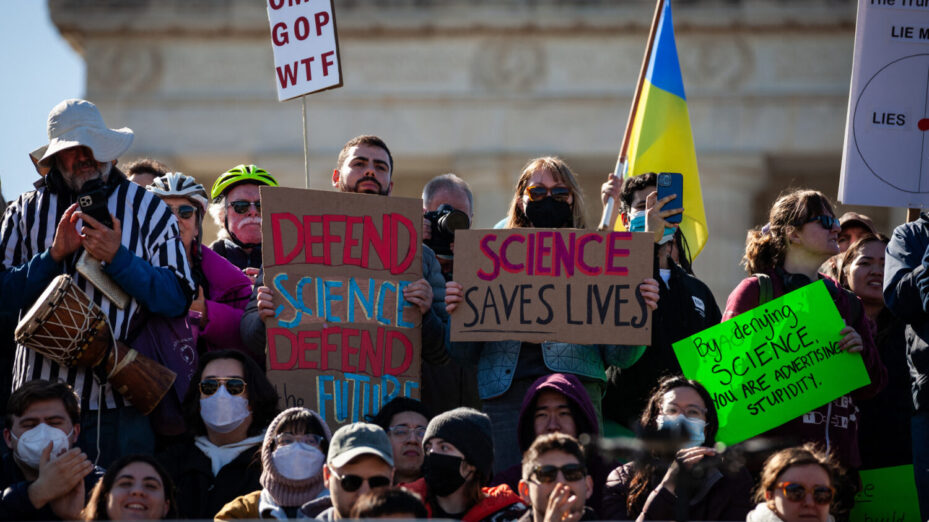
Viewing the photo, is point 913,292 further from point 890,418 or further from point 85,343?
point 85,343

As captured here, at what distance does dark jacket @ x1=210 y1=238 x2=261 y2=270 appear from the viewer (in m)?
8.88

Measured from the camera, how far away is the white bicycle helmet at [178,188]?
8391mm

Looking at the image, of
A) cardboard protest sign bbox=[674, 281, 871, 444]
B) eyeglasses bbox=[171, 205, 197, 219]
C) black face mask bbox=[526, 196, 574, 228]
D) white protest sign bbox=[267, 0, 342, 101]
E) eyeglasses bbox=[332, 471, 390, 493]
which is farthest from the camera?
white protest sign bbox=[267, 0, 342, 101]

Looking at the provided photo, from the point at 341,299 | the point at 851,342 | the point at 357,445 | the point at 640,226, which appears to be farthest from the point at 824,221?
the point at 357,445

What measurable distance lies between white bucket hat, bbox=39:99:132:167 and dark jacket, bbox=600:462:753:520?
251 cm

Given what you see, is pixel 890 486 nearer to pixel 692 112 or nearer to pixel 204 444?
pixel 204 444

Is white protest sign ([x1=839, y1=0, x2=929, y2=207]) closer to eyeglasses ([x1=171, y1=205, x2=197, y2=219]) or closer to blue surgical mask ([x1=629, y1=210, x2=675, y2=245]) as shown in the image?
blue surgical mask ([x1=629, y1=210, x2=675, y2=245])

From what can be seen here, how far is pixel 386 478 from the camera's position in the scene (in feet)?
21.7

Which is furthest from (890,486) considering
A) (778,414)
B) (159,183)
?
(159,183)

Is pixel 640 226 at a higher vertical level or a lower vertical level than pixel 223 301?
higher

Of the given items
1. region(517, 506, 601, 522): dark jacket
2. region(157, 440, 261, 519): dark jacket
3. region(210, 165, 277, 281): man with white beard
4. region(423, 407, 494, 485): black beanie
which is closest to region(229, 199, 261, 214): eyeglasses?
region(210, 165, 277, 281): man with white beard

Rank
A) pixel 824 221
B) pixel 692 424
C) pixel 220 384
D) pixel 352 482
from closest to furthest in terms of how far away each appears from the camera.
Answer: pixel 352 482
pixel 692 424
pixel 220 384
pixel 824 221

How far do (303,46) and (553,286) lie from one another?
7.86 feet

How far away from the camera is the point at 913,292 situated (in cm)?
747
